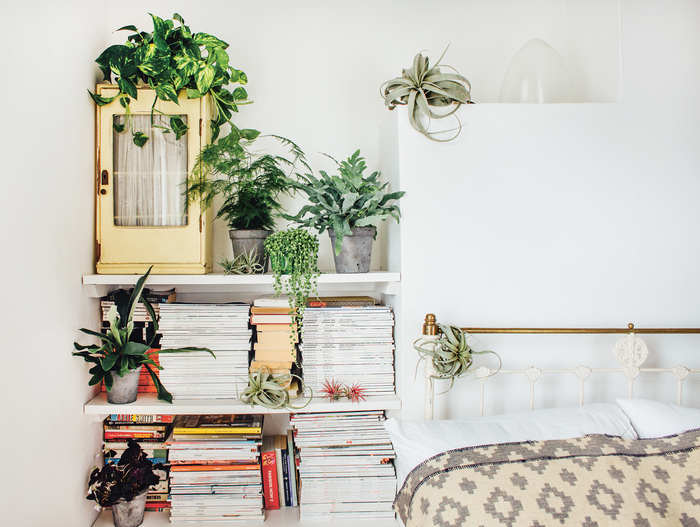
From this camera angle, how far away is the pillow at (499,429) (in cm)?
120

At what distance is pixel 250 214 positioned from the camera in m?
1.54

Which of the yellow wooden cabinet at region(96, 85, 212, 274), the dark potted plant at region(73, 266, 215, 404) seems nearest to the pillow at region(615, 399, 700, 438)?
the dark potted plant at region(73, 266, 215, 404)

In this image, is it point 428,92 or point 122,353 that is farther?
point 428,92

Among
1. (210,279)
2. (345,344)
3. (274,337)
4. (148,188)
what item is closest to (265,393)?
(274,337)

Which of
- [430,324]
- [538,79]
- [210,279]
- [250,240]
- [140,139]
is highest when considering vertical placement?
[538,79]

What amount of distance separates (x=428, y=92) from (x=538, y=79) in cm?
46

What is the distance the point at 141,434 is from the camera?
155 cm

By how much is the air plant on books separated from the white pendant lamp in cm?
181

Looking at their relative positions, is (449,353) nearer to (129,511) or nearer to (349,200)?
(349,200)

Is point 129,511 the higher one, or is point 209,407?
point 209,407

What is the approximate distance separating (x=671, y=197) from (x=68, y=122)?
1981 mm

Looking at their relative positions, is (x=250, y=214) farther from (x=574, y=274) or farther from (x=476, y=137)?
(x=574, y=274)

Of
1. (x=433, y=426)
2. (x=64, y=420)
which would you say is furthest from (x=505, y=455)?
(x=64, y=420)

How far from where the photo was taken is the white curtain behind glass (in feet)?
5.02
